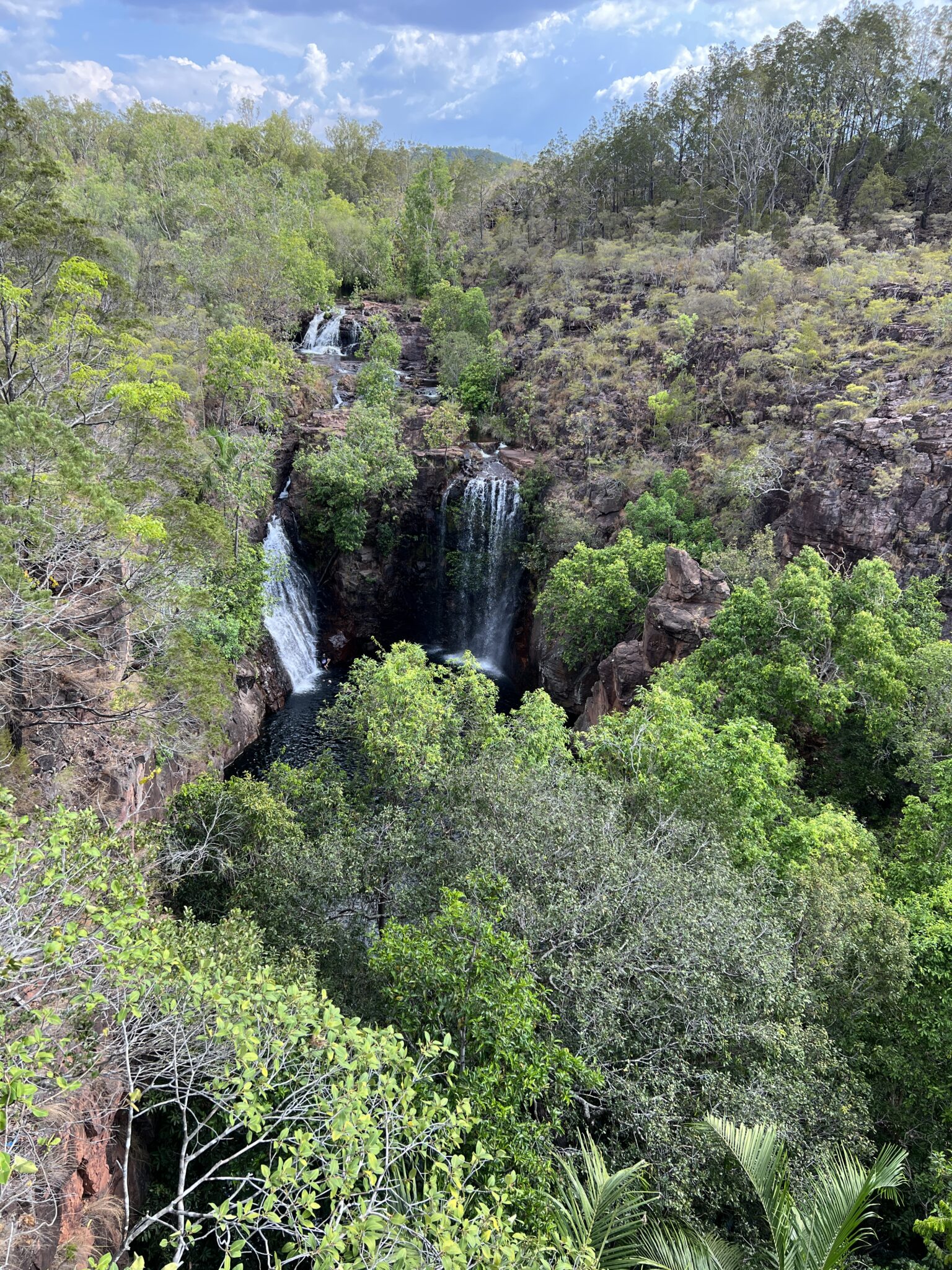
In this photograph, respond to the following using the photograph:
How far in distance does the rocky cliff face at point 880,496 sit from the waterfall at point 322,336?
31.0 metres

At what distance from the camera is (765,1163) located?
7.08 meters

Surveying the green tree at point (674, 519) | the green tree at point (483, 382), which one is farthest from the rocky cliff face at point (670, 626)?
the green tree at point (483, 382)

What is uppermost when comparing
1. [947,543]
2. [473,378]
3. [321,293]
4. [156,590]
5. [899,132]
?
[899,132]

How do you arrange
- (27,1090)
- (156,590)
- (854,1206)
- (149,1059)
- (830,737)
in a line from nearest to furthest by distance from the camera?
(27,1090), (854,1206), (149,1059), (156,590), (830,737)

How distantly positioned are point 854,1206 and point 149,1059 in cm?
760

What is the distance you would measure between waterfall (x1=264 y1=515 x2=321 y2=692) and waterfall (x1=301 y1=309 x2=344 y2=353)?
16.9 m

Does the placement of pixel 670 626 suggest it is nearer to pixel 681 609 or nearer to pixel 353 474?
pixel 681 609

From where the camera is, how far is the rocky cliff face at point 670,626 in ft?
70.1

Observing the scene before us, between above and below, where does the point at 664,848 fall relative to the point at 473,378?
below

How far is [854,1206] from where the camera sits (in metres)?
6.22

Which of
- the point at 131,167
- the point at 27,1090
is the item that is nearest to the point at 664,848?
the point at 27,1090

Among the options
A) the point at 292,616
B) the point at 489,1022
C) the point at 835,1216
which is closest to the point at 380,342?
the point at 292,616

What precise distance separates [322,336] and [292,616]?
73.5ft

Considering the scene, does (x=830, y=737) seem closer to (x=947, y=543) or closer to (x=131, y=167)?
(x=947, y=543)
